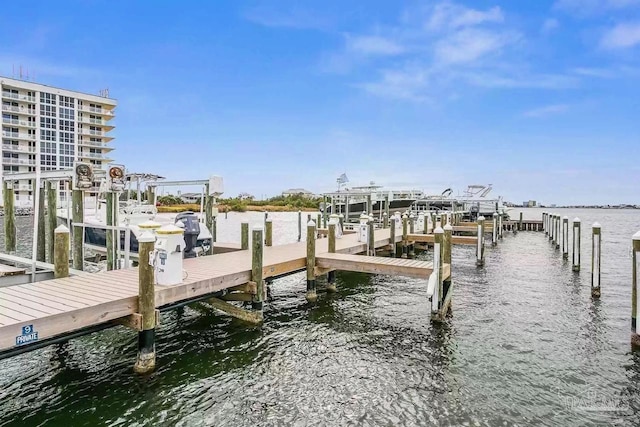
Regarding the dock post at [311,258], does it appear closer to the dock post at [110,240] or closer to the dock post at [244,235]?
the dock post at [244,235]

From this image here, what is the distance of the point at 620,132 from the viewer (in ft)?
82.4

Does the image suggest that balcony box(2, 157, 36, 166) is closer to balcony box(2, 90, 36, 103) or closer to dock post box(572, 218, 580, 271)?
balcony box(2, 90, 36, 103)

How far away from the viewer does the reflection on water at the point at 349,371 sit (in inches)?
193

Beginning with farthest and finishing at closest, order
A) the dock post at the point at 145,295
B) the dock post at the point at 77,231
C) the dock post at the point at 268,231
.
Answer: the dock post at the point at 268,231
the dock post at the point at 77,231
the dock post at the point at 145,295

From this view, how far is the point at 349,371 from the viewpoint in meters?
6.12

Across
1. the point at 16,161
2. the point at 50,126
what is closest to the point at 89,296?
the point at 16,161

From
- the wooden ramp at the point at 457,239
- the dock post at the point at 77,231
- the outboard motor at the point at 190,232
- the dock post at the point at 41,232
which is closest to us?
the dock post at the point at 77,231

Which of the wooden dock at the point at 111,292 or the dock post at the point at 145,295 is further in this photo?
the dock post at the point at 145,295

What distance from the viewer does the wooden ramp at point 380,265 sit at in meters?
8.83

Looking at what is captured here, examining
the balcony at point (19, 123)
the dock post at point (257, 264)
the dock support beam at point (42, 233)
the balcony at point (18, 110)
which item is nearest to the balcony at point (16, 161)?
the balcony at point (19, 123)

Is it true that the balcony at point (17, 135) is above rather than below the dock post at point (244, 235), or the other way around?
above

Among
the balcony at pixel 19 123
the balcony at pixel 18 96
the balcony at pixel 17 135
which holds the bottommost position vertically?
the balcony at pixel 17 135

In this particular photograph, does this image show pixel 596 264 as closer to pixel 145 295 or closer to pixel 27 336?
pixel 145 295

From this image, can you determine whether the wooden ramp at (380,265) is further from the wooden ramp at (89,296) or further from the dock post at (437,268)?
the wooden ramp at (89,296)
